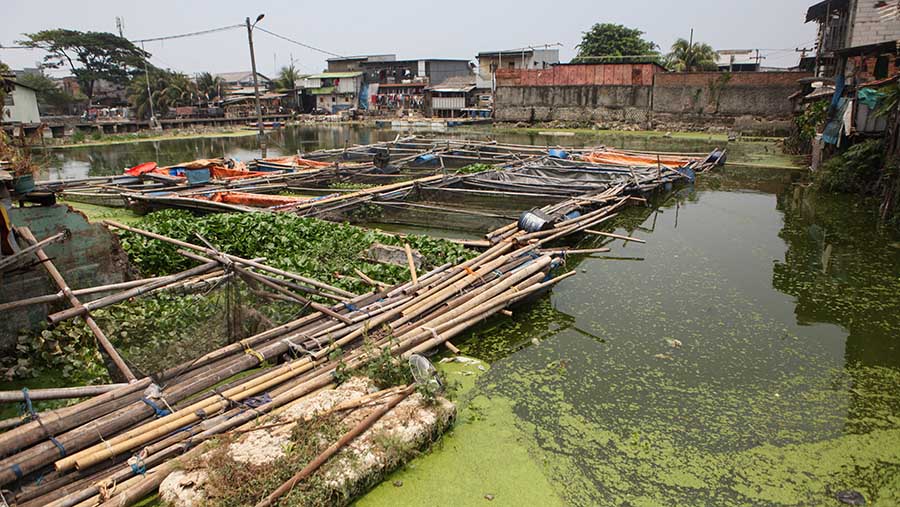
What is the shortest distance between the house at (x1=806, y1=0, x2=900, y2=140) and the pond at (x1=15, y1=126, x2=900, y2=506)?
355cm

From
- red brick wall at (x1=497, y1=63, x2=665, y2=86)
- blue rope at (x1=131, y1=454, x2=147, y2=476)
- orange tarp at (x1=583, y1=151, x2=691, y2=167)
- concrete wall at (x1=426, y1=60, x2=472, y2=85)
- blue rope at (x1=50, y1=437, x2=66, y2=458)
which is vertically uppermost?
concrete wall at (x1=426, y1=60, x2=472, y2=85)

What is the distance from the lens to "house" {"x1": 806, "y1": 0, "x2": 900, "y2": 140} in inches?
430

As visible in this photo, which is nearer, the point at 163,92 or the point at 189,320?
the point at 189,320

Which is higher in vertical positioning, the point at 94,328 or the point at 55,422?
the point at 94,328

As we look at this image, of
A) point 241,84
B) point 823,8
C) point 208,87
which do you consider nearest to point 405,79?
point 208,87

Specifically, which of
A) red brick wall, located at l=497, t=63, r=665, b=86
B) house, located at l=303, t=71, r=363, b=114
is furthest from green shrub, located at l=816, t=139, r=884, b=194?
house, located at l=303, t=71, r=363, b=114

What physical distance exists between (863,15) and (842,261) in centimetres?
1542

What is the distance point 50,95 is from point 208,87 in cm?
1059

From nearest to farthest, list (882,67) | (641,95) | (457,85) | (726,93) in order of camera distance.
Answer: (882,67) → (726,93) → (641,95) → (457,85)

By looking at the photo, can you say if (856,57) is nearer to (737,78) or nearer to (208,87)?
(737,78)

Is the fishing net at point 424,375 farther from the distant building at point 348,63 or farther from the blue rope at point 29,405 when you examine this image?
the distant building at point 348,63

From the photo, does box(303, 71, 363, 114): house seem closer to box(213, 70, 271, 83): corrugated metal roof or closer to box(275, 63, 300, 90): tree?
box(275, 63, 300, 90): tree

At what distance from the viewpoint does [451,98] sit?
4047 cm

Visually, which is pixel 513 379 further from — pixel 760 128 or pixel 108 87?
pixel 108 87
